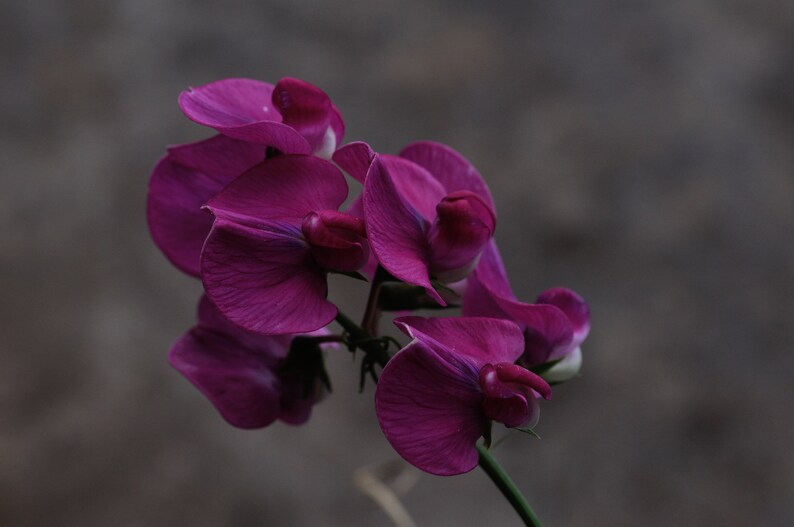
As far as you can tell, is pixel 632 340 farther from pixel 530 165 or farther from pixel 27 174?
pixel 27 174

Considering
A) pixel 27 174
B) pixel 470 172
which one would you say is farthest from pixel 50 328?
pixel 470 172

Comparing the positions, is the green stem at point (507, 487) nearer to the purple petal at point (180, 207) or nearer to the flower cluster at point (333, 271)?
the flower cluster at point (333, 271)

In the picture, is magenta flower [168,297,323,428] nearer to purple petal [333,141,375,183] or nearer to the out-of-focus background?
purple petal [333,141,375,183]

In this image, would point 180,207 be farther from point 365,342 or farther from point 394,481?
point 394,481

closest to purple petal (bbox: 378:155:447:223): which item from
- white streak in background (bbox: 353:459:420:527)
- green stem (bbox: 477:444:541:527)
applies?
green stem (bbox: 477:444:541:527)

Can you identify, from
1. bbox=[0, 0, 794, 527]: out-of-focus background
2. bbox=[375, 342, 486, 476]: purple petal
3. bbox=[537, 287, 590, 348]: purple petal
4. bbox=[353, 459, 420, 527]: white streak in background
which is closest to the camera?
bbox=[375, 342, 486, 476]: purple petal
